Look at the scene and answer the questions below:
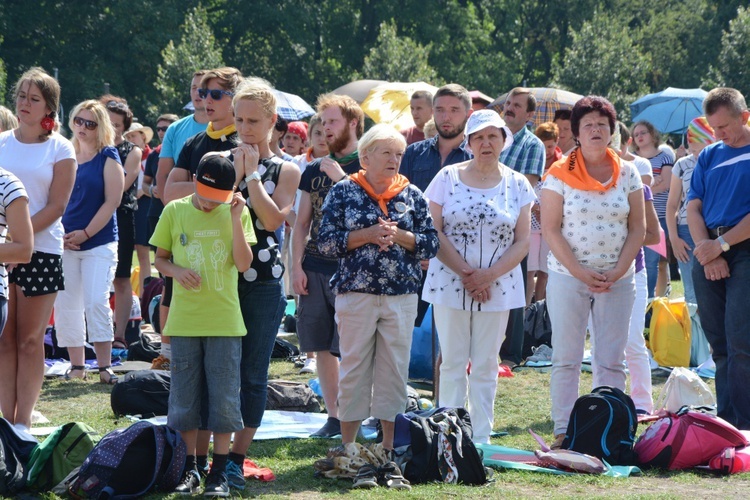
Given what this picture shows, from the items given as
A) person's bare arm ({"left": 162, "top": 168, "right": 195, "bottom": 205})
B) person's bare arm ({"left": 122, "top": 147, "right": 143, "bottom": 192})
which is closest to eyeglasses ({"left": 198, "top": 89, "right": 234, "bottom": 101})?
person's bare arm ({"left": 162, "top": 168, "right": 195, "bottom": 205})

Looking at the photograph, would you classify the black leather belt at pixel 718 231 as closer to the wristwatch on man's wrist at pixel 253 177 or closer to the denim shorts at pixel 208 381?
the wristwatch on man's wrist at pixel 253 177

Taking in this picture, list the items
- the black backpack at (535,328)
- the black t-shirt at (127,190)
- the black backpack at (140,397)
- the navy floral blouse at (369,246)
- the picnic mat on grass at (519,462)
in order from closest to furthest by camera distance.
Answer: the navy floral blouse at (369,246), the picnic mat on grass at (519,462), the black backpack at (140,397), the black t-shirt at (127,190), the black backpack at (535,328)

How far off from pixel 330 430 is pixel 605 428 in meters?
1.67

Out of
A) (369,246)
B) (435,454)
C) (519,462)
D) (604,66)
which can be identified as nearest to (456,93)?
(369,246)

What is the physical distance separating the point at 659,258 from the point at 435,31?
1567 inches

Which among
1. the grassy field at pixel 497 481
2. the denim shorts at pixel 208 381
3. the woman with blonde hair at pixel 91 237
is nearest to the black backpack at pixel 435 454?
the grassy field at pixel 497 481

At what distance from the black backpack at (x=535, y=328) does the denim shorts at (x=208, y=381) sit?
16.0ft

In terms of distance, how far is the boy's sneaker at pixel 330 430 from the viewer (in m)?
6.29

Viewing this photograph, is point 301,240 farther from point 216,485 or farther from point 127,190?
point 127,190

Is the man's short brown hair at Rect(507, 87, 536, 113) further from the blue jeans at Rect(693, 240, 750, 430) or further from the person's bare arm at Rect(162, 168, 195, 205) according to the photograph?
the person's bare arm at Rect(162, 168, 195, 205)

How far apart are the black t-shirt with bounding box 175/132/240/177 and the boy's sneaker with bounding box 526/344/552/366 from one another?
4307 millimetres

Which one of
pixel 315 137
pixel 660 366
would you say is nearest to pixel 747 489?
pixel 660 366

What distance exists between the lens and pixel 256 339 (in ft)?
16.6

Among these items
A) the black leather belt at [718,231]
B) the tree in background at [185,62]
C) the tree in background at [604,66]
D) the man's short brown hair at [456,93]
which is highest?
the tree in background at [604,66]
